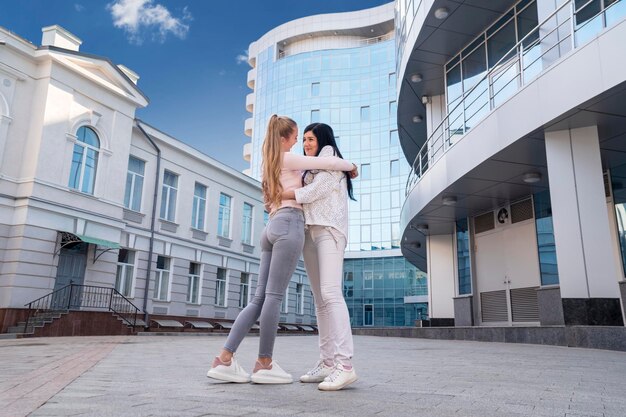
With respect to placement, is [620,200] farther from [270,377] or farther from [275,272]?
[270,377]

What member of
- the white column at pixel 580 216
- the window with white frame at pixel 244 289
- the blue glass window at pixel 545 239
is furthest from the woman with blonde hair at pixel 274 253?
the window with white frame at pixel 244 289

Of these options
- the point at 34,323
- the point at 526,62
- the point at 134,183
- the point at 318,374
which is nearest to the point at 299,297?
the point at 134,183

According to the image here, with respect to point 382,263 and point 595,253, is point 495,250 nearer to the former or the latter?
point 595,253

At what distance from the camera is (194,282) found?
24.8 m

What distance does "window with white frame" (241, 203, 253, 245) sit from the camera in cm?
2928

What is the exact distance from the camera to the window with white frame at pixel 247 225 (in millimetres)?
29281

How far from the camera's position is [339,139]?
168 ft

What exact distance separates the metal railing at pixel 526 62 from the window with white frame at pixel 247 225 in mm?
16672

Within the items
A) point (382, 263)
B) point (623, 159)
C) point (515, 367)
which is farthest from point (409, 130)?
point (382, 263)

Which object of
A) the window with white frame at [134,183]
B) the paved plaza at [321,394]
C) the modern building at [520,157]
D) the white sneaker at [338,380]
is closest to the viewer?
the paved plaza at [321,394]

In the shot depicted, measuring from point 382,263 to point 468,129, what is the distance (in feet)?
121

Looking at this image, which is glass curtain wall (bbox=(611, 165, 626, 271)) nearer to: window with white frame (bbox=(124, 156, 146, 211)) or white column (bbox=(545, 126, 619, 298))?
white column (bbox=(545, 126, 619, 298))

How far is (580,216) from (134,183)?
17717mm

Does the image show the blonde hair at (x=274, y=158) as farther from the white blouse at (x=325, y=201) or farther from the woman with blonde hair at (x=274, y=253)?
the white blouse at (x=325, y=201)
